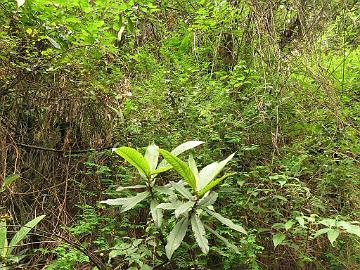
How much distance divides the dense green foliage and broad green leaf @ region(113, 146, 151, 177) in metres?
0.01

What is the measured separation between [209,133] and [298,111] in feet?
2.19

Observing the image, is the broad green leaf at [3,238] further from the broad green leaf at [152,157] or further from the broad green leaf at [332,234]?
the broad green leaf at [332,234]

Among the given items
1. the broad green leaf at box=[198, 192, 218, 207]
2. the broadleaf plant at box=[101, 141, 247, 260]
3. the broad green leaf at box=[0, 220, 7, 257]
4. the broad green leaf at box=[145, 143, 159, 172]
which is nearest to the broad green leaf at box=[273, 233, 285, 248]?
the broadleaf plant at box=[101, 141, 247, 260]

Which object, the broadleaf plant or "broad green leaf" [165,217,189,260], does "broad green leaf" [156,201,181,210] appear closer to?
the broadleaf plant

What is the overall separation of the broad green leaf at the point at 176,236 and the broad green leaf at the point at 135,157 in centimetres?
30

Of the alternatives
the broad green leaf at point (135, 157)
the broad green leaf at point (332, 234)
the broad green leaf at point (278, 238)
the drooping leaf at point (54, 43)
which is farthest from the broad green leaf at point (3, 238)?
the broad green leaf at point (332, 234)

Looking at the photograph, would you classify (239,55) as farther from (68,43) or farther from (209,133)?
(68,43)

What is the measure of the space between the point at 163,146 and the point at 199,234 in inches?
36.1

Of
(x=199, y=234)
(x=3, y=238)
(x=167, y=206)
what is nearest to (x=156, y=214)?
(x=167, y=206)

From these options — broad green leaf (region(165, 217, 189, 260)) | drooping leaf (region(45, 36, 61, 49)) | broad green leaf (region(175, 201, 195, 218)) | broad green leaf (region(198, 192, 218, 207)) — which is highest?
drooping leaf (region(45, 36, 61, 49))

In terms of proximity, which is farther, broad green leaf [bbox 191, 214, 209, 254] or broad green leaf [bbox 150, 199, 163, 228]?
broad green leaf [bbox 150, 199, 163, 228]

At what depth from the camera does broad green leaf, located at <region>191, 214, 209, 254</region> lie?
172 cm

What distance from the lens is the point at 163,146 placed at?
258cm

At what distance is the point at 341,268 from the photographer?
2225mm
